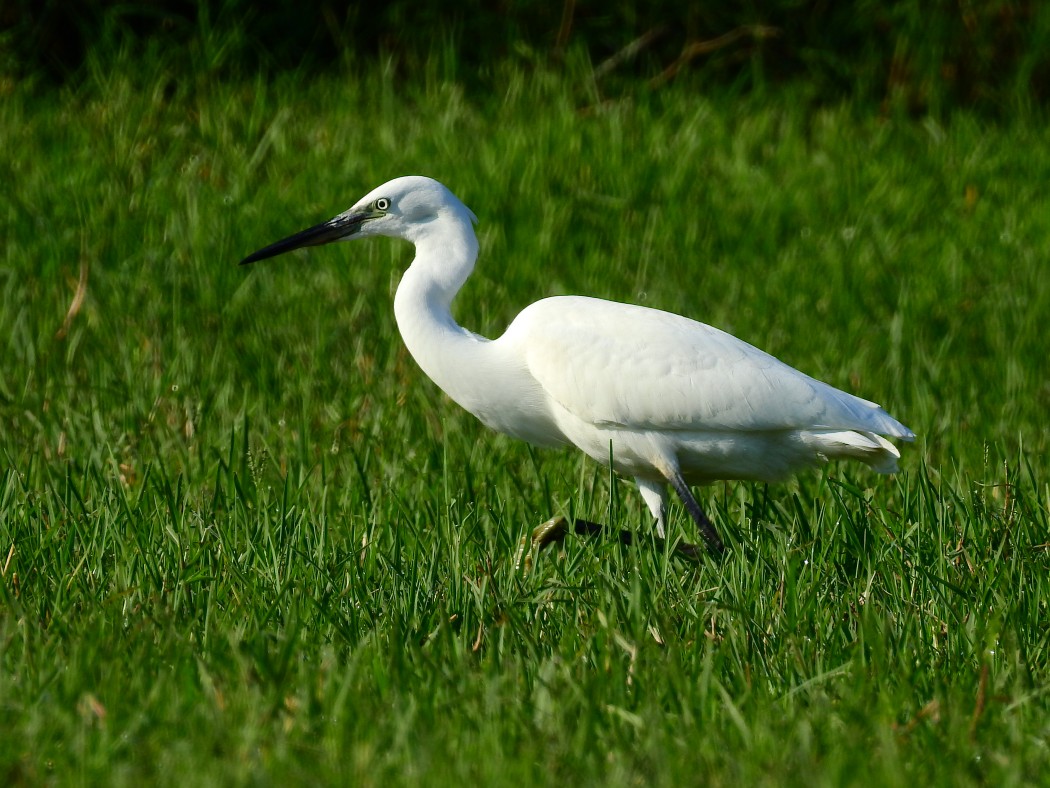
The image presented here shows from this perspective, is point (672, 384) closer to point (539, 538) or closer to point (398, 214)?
point (539, 538)

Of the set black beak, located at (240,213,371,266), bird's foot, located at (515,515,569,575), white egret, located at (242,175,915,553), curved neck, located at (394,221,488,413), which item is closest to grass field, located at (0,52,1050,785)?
bird's foot, located at (515,515,569,575)

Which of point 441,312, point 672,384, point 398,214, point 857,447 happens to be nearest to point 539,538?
point 672,384

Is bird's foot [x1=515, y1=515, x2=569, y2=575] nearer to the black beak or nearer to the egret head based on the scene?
the egret head

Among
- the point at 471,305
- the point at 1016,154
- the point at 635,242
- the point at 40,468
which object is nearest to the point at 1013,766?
the point at 40,468

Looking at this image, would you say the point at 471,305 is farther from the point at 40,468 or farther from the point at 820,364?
the point at 40,468

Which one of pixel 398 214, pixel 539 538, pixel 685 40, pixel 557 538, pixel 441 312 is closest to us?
pixel 539 538

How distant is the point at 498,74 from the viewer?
354 inches

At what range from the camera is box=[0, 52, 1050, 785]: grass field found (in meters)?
2.84

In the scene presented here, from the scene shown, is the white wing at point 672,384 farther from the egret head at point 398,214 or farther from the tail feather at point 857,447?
the egret head at point 398,214

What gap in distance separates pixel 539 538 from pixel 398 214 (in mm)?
1167

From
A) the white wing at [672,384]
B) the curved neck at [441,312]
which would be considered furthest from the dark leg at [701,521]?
the curved neck at [441,312]

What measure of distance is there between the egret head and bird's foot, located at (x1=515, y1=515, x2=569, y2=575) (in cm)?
101

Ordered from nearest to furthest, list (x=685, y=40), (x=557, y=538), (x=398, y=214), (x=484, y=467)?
(x=557, y=538) → (x=398, y=214) → (x=484, y=467) → (x=685, y=40)

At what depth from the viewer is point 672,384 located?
14.1 feet
